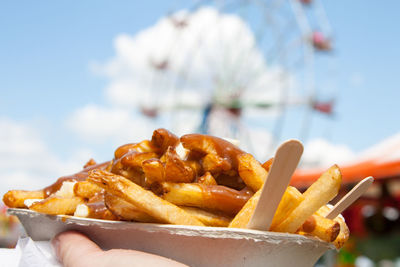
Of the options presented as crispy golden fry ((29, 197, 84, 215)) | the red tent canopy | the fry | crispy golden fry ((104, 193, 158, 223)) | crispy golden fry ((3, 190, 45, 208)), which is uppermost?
the red tent canopy

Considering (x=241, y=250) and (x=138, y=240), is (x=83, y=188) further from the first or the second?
(x=241, y=250)

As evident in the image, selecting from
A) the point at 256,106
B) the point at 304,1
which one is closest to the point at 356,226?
the point at 256,106

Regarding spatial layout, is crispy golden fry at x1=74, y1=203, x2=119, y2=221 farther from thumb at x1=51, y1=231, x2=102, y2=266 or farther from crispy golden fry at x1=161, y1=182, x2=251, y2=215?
crispy golden fry at x1=161, y1=182, x2=251, y2=215

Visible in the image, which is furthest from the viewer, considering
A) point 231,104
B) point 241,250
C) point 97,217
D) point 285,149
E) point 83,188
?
point 231,104

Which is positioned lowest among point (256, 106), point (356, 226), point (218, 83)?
point (356, 226)

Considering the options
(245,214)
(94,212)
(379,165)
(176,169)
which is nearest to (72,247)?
(94,212)

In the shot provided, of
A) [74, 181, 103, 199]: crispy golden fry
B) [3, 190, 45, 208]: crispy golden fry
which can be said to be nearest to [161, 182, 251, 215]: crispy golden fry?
[74, 181, 103, 199]: crispy golden fry
